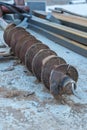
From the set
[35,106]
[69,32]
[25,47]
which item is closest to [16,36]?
[25,47]

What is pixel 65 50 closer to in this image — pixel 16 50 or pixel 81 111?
pixel 16 50

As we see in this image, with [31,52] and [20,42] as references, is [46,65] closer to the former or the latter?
[31,52]

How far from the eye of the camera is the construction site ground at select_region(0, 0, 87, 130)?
6.82 feet

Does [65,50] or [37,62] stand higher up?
[37,62]

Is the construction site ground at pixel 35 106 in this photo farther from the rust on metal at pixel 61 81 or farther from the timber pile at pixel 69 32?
the timber pile at pixel 69 32

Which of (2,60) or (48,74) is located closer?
(48,74)

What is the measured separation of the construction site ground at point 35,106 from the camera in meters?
2.08

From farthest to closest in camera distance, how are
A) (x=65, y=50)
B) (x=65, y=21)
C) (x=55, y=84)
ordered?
(x=65, y=21) → (x=65, y=50) → (x=55, y=84)

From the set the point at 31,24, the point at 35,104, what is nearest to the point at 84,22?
the point at 31,24

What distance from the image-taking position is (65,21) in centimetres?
494

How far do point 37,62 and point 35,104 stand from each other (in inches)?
17.8

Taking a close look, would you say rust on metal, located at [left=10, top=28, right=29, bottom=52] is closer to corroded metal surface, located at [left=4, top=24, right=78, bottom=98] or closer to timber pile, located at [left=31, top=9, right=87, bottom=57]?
corroded metal surface, located at [left=4, top=24, right=78, bottom=98]

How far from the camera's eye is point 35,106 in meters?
2.35

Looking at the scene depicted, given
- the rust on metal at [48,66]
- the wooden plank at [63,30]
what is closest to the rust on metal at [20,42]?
the rust on metal at [48,66]
